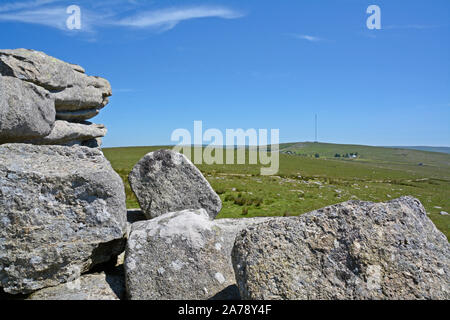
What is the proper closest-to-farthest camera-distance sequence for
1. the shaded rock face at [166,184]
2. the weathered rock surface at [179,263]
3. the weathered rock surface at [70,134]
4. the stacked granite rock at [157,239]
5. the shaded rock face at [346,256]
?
the shaded rock face at [346,256]
the stacked granite rock at [157,239]
the weathered rock surface at [179,263]
the weathered rock surface at [70,134]
the shaded rock face at [166,184]

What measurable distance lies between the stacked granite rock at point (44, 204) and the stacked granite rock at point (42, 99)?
0.03 m

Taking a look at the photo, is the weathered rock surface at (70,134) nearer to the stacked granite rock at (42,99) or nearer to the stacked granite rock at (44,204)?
the stacked granite rock at (42,99)

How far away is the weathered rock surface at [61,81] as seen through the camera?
31.9 feet

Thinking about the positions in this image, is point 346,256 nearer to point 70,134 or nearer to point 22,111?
point 22,111

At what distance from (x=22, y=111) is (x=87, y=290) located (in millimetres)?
5277

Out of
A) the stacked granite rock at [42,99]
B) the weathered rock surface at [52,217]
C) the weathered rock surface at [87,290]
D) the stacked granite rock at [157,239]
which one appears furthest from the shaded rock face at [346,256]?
the stacked granite rock at [42,99]

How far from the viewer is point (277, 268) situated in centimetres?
579

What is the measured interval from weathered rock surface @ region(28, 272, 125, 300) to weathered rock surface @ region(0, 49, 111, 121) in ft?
20.7

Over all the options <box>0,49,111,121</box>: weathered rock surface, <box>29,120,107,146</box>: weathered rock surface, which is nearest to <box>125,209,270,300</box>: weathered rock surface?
<box>29,120,107,146</box>: weathered rock surface

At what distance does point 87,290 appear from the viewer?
25.1 feet
